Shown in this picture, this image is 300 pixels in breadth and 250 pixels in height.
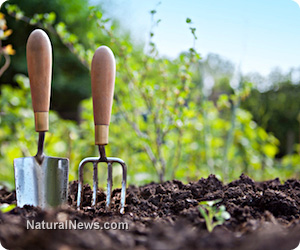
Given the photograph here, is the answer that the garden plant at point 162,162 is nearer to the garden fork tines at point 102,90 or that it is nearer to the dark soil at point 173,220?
the dark soil at point 173,220

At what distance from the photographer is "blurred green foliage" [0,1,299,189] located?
1.62 meters

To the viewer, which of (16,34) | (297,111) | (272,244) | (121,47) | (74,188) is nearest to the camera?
(272,244)

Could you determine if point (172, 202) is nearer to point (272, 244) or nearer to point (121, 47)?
point (272, 244)

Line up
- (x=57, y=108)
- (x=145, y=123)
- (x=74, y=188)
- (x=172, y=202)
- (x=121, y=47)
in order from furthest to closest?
(x=57, y=108) → (x=145, y=123) → (x=121, y=47) → (x=74, y=188) → (x=172, y=202)

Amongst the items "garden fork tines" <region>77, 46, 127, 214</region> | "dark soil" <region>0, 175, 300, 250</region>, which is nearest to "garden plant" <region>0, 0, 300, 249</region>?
"dark soil" <region>0, 175, 300, 250</region>

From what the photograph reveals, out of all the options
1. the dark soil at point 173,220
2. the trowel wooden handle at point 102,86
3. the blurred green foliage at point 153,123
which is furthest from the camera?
the blurred green foliage at point 153,123

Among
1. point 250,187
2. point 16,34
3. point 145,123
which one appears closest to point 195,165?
point 145,123

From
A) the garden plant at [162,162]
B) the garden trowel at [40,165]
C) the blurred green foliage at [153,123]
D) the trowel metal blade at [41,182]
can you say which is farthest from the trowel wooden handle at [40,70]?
the blurred green foliage at [153,123]

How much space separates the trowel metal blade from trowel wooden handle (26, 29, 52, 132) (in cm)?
11

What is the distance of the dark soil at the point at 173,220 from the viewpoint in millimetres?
502

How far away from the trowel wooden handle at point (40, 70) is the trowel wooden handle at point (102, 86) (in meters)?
0.14

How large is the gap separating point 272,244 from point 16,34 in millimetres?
5350

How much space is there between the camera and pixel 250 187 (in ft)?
3.25

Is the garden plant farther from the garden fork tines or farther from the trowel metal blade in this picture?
the garden fork tines
